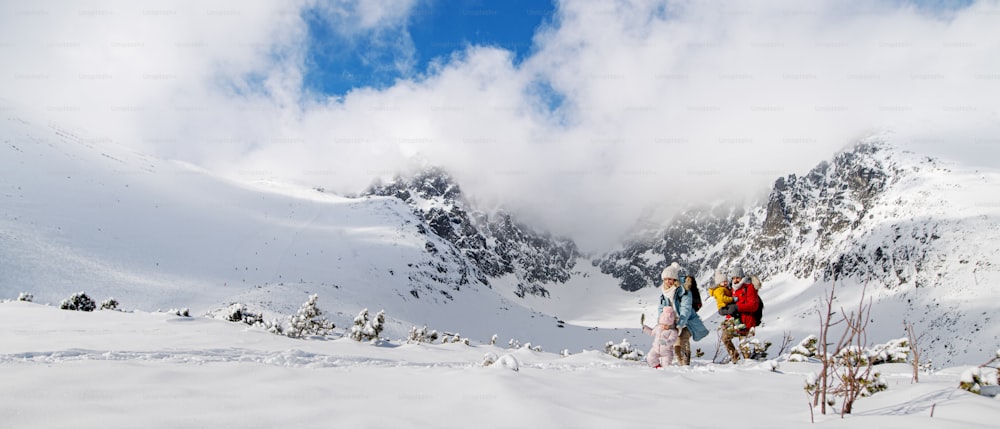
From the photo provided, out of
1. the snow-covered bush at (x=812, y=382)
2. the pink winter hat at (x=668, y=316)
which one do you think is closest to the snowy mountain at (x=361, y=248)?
the snow-covered bush at (x=812, y=382)

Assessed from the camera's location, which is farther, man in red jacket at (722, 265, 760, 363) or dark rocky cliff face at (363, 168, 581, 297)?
dark rocky cliff face at (363, 168, 581, 297)

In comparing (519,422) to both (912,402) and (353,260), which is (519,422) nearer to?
(912,402)

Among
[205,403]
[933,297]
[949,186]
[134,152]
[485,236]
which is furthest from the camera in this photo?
[485,236]

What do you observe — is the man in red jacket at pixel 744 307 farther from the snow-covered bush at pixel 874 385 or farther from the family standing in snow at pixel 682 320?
the snow-covered bush at pixel 874 385

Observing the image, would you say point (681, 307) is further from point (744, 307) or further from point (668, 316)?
point (744, 307)

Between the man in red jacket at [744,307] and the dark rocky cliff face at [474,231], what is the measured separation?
401 feet

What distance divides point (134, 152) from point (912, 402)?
6688 cm

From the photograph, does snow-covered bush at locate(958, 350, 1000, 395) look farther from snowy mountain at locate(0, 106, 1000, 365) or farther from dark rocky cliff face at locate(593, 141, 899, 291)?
dark rocky cliff face at locate(593, 141, 899, 291)

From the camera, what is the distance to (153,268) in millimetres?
28594

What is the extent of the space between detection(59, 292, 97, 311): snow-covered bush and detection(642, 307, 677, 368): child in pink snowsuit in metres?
15.0

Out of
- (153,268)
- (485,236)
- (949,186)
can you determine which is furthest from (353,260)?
(485,236)

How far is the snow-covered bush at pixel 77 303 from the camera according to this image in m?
12.7

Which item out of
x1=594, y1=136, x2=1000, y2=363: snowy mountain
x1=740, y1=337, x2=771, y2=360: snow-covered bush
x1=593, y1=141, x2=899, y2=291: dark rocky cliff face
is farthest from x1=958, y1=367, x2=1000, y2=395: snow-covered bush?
x1=593, y1=141, x2=899, y2=291: dark rocky cliff face

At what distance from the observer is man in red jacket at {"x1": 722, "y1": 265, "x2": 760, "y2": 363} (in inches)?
340
